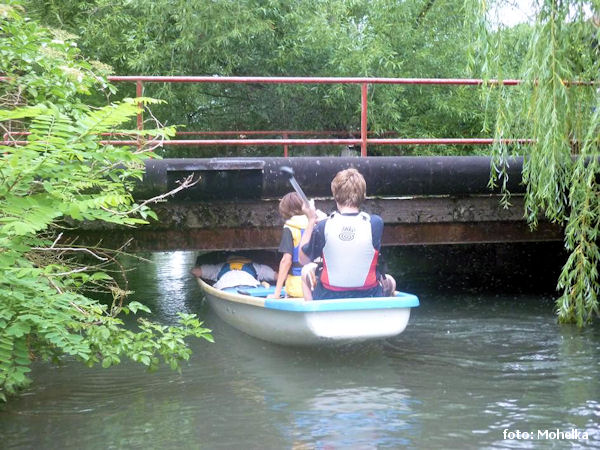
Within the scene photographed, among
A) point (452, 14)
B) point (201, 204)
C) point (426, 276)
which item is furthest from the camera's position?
point (452, 14)

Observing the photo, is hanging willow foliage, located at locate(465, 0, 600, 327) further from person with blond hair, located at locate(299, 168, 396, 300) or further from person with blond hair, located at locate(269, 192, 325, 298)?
Answer: person with blond hair, located at locate(269, 192, 325, 298)

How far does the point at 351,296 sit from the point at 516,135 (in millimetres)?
2801

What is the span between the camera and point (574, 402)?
6293mm

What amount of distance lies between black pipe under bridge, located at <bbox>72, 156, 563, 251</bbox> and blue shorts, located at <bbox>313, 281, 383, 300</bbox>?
1986mm

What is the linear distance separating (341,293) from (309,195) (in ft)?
7.37

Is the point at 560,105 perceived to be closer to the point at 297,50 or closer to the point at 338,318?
the point at 338,318

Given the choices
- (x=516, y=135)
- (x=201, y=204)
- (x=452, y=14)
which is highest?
(x=452, y=14)

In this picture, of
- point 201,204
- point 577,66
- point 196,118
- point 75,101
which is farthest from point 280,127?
point 75,101

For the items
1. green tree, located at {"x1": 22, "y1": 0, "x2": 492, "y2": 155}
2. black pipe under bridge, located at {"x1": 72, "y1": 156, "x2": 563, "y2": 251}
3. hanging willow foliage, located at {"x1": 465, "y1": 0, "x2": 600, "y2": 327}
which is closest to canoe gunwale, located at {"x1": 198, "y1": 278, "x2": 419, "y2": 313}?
black pipe under bridge, located at {"x1": 72, "y1": 156, "x2": 563, "y2": 251}

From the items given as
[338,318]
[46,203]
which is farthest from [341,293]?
[46,203]

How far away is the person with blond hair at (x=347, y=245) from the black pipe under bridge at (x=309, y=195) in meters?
1.95

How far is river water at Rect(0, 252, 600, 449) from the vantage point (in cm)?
555

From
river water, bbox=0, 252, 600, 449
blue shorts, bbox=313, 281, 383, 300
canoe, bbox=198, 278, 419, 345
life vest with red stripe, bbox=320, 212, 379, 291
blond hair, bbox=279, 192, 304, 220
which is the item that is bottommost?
river water, bbox=0, 252, 600, 449

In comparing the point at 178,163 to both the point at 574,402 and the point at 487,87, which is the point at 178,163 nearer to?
the point at 487,87
